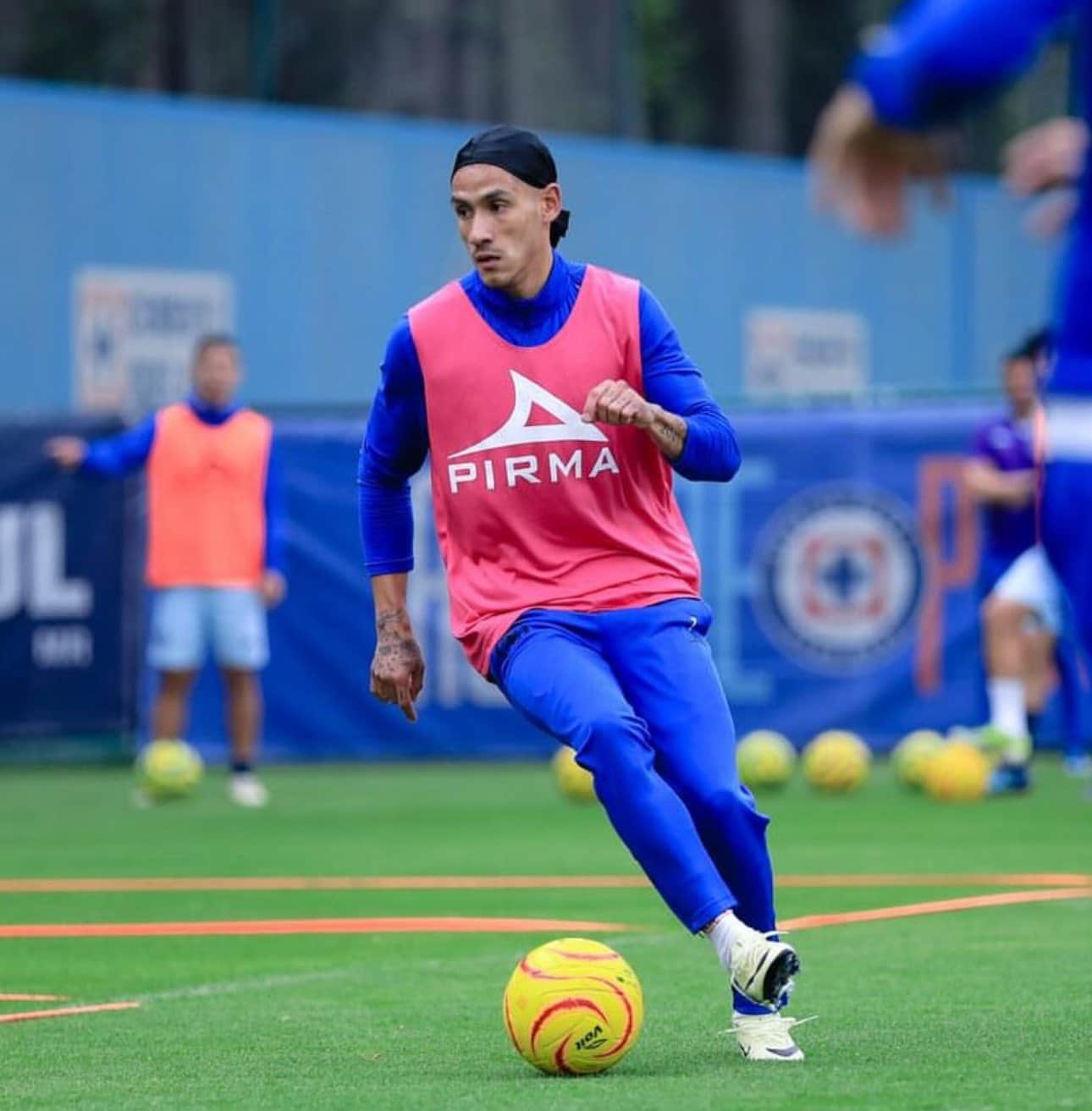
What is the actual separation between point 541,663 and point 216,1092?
1277 millimetres

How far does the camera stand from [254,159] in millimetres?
22922

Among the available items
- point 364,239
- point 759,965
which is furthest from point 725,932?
point 364,239

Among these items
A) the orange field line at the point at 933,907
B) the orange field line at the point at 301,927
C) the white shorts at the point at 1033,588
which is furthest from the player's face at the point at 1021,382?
the orange field line at the point at 301,927

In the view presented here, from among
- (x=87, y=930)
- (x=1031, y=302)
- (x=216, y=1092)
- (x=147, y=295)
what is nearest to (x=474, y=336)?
(x=216, y=1092)

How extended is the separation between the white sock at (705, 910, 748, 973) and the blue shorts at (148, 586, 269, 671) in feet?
32.8

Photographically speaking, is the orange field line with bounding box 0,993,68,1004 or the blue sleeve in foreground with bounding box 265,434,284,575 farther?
the blue sleeve in foreground with bounding box 265,434,284,575

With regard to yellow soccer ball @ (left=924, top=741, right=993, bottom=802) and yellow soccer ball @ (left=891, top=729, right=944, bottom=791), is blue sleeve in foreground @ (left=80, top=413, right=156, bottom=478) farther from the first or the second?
yellow soccer ball @ (left=924, top=741, right=993, bottom=802)

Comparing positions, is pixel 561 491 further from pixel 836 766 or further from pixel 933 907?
pixel 836 766

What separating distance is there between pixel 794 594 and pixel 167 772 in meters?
5.27

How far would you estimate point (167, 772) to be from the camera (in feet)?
52.0

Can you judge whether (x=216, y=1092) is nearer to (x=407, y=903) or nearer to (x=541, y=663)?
(x=541, y=663)

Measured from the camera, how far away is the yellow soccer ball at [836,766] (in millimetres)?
16375

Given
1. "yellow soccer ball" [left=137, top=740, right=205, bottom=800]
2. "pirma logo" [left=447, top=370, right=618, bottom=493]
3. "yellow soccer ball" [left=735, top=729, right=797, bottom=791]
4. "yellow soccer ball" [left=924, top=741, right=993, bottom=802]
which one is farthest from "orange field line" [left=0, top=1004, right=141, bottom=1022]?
"yellow soccer ball" [left=735, top=729, right=797, bottom=791]

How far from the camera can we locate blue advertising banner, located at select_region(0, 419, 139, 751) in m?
18.6
